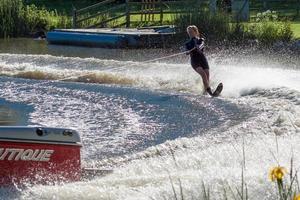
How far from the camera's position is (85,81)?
2098 cm

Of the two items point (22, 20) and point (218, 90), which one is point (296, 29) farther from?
point (218, 90)

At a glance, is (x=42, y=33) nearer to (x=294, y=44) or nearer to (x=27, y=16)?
(x=27, y=16)

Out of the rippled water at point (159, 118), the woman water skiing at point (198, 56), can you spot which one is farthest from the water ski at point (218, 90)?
the rippled water at point (159, 118)

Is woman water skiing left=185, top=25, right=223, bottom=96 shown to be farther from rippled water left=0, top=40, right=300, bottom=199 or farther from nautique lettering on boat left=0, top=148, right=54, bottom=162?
nautique lettering on boat left=0, top=148, right=54, bottom=162

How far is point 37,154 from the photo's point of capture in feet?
31.2

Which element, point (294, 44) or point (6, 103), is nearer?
point (6, 103)

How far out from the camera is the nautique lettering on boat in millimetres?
9320

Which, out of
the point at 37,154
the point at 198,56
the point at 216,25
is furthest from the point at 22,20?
the point at 37,154

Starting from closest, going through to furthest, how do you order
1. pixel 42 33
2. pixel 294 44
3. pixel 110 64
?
pixel 110 64 → pixel 294 44 → pixel 42 33

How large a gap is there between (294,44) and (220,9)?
17.2 ft

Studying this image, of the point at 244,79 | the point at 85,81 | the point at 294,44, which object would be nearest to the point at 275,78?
the point at 244,79

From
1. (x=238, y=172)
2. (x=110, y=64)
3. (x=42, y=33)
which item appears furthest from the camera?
(x=42, y=33)

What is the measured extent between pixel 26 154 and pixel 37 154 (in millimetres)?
145

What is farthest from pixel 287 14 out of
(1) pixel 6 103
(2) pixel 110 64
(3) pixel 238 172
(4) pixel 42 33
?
(3) pixel 238 172
